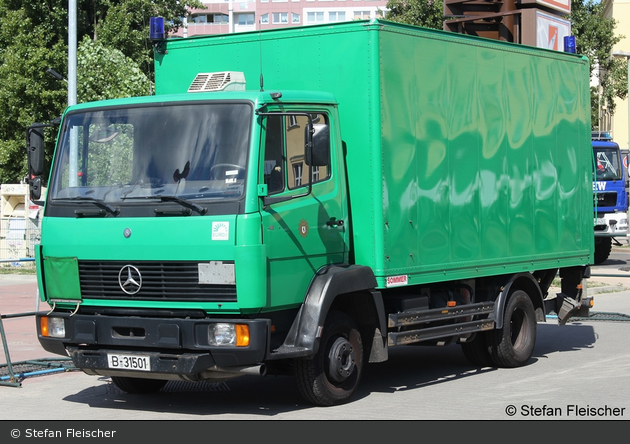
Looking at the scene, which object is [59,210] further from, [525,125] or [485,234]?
[525,125]

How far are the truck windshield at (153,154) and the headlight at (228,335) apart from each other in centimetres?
100

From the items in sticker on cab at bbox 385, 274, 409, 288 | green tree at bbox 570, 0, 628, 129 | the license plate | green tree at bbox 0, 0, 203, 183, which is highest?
green tree at bbox 570, 0, 628, 129

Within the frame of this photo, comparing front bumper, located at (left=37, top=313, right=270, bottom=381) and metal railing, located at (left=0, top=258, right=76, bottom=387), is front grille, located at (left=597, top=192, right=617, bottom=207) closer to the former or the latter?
metal railing, located at (left=0, top=258, right=76, bottom=387)

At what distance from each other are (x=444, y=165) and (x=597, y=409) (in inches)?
107

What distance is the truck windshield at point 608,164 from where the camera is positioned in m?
25.8

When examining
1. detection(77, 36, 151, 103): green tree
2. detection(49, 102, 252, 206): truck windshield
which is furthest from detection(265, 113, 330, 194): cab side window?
detection(77, 36, 151, 103): green tree

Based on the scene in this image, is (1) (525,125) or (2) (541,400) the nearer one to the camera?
(2) (541,400)

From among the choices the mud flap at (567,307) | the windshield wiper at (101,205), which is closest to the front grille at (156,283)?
the windshield wiper at (101,205)

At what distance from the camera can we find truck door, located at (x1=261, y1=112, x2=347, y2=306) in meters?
7.51

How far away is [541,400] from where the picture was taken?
8500 mm

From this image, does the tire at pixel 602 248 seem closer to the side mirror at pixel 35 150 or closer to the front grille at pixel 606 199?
the front grille at pixel 606 199

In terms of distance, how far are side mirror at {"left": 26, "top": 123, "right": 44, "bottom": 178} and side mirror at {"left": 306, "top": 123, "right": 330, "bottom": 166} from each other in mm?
2434

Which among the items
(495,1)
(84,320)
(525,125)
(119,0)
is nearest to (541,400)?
(525,125)

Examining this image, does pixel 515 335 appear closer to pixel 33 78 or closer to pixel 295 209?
pixel 295 209
